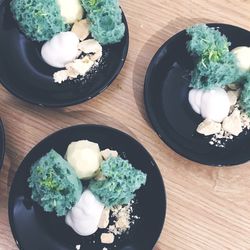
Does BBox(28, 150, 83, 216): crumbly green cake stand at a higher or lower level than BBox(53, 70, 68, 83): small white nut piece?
lower

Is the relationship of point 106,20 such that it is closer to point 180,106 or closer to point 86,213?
point 180,106

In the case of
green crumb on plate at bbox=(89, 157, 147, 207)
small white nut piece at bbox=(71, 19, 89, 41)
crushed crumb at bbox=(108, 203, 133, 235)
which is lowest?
crushed crumb at bbox=(108, 203, 133, 235)

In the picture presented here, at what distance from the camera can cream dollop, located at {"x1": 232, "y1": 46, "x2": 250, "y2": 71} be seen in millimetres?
1314

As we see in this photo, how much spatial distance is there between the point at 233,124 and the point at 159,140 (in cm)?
18

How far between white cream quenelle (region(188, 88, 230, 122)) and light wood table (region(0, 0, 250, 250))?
0.41ft

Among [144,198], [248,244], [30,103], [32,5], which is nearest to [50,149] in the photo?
[30,103]

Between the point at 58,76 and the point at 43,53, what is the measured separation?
0.26ft

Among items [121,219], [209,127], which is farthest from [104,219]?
[209,127]

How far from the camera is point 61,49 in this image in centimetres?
134

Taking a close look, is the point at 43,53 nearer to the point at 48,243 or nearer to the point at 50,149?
the point at 50,149

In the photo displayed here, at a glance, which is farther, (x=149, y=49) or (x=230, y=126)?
(x=149, y=49)

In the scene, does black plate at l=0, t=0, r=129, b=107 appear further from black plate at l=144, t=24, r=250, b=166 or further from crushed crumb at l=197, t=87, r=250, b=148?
crushed crumb at l=197, t=87, r=250, b=148

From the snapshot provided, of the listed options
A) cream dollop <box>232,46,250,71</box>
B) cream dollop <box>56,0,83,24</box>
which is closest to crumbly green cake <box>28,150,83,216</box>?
cream dollop <box>56,0,83,24</box>

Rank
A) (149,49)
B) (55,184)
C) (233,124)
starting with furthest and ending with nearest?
1. (149,49)
2. (233,124)
3. (55,184)
